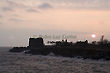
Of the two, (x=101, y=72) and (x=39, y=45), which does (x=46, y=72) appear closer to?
(x=101, y=72)

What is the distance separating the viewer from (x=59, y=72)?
54.8 metres

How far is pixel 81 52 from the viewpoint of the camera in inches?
4670

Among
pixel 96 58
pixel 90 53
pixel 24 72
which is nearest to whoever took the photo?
pixel 24 72

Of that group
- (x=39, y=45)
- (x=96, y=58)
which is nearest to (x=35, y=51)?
(x=39, y=45)

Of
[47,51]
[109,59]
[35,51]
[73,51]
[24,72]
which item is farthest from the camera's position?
[35,51]

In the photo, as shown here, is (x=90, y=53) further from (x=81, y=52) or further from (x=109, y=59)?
(x=109, y=59)

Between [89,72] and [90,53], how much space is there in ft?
189

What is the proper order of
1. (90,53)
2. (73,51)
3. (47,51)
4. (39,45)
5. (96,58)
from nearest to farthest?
(96,58) → (90,53) → (73,51) → (47,51) → (39,45)

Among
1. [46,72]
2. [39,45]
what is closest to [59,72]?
[46,72]

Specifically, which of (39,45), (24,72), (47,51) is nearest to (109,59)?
(24,72)

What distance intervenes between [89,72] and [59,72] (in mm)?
5461

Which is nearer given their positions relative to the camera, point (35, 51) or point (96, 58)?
point (96, 58)

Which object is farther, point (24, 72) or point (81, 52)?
point (81, 52)

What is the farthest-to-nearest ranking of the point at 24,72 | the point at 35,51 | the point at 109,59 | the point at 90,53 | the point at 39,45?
the point at 39,45 < the point at 35,51 < the point at 90,53 < the point at 109,59 < the point at 24,72
